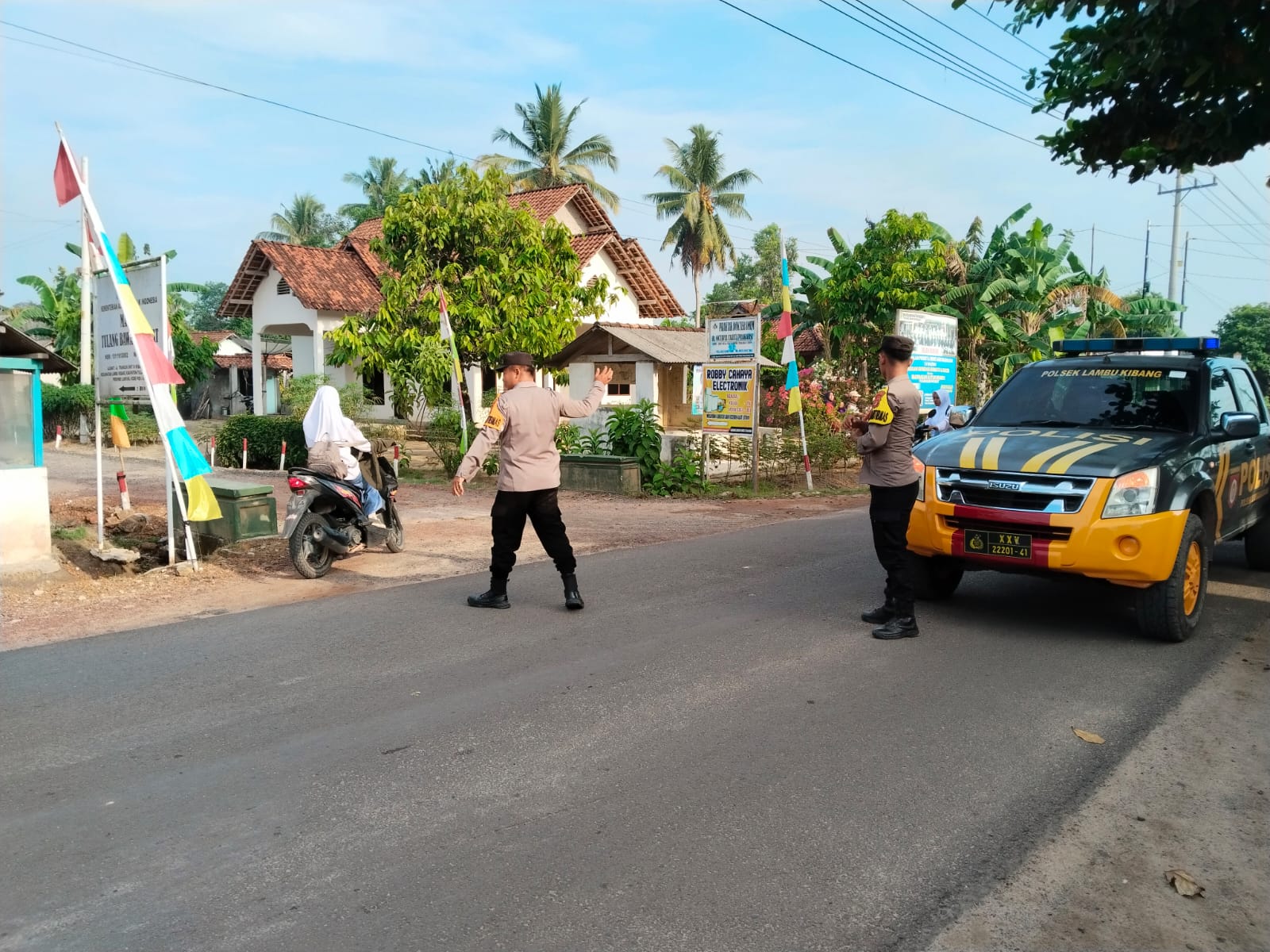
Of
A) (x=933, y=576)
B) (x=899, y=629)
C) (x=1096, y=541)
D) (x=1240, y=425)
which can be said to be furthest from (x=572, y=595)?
(x=1240, y=425)

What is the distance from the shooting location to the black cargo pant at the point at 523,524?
7.17m

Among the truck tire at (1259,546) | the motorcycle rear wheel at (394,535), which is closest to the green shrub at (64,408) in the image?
the motorcycle rear wheel at (394,535)

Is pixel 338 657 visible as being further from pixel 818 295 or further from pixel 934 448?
pixel 818 295

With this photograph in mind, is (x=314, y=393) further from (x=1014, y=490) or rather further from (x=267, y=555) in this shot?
(x=1014, y=490)

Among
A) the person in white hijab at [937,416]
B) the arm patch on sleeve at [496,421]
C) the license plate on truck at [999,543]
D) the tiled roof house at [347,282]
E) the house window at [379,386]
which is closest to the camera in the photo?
the license plate on truck at [999,543]

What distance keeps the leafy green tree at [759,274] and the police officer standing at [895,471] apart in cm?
4491

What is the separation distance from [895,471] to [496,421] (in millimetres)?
2761

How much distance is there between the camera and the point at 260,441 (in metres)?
20.3

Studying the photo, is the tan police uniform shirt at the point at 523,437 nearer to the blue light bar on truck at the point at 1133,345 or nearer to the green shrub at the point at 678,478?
the blue light bar on truck at the point at 1133,345

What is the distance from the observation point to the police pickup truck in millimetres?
6102

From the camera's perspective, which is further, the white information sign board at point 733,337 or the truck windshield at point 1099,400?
the white information sign board at point 733,337

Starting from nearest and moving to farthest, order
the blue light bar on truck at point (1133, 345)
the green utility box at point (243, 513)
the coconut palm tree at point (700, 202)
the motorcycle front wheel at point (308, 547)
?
the blue light bar on truck at point (1133, 345) → the motorcycle front wheel at point (308, 547) → the green utility box at point (243, 513) → the coconut palm tree at point (700, 202)

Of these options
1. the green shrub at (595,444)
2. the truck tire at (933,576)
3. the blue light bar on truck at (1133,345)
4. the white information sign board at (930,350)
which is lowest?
the truck tire at (933,576)

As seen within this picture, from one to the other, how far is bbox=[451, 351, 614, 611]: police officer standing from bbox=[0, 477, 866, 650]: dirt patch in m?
1.90
